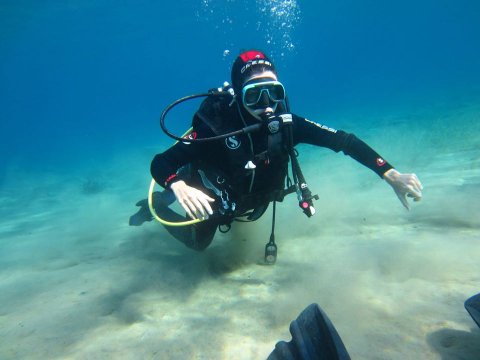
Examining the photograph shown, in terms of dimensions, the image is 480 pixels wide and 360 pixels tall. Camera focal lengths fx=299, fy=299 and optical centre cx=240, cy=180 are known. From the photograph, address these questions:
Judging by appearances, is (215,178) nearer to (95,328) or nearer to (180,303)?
(180,303)

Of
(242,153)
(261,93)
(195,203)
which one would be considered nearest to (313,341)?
(195,203)

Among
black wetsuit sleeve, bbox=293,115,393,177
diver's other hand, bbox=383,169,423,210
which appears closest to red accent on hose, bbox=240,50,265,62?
black wetsuit sleeve, bbox=293,115,393,177

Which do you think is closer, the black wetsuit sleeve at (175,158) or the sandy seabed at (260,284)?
the sandy seabed at (260,284)

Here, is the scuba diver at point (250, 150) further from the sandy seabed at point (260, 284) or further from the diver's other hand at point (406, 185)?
the sandy seabed at point (260, 284)

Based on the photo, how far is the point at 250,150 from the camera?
12.1 ft

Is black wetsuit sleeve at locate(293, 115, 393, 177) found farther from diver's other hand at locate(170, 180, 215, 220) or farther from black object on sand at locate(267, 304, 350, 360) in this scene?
black object on sand at locate(267, 304, 350, 360)

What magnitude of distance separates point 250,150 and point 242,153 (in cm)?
13

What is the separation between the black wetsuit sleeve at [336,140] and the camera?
3.91 m

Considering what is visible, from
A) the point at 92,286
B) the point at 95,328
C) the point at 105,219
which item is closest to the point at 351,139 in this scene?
the point at 95,328

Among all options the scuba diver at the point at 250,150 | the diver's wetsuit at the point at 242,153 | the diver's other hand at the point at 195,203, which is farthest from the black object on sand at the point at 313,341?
the diver's wetsuit at the point at 242,153

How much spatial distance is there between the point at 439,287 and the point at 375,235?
5.78ft

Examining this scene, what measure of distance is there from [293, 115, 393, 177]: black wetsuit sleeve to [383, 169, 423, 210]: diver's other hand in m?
0.36

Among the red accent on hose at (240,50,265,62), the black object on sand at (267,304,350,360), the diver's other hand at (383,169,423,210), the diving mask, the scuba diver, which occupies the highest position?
the red accent on hose at (240,50,265,62)

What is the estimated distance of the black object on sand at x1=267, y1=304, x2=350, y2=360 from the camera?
1787 millimetres
